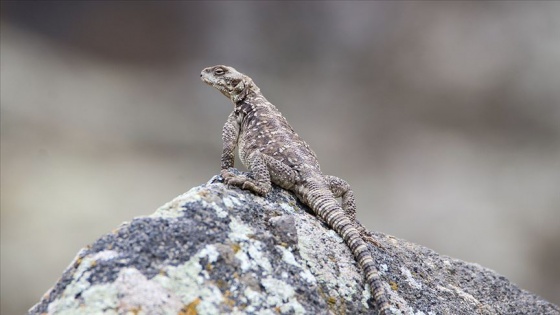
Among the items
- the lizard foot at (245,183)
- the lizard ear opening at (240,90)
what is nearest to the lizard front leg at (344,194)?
the lizard foot at (245,183)

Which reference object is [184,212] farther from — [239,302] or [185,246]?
[239,302]

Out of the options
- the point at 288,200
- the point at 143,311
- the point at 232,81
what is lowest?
the point at 143,311

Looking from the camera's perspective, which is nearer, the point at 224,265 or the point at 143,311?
the point at 143,311

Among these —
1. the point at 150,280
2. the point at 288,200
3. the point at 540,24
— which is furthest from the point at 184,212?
the point at 540,24

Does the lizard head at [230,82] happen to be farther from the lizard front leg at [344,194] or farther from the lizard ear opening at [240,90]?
the lizard front leg at [344,194]

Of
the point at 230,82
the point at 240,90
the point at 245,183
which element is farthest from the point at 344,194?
the point at 230,82

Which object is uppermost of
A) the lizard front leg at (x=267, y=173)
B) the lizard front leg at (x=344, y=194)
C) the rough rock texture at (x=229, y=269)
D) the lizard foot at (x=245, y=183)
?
the lizard front leg at (x=344, y=194)

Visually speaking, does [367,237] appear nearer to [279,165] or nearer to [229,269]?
[279,165]
